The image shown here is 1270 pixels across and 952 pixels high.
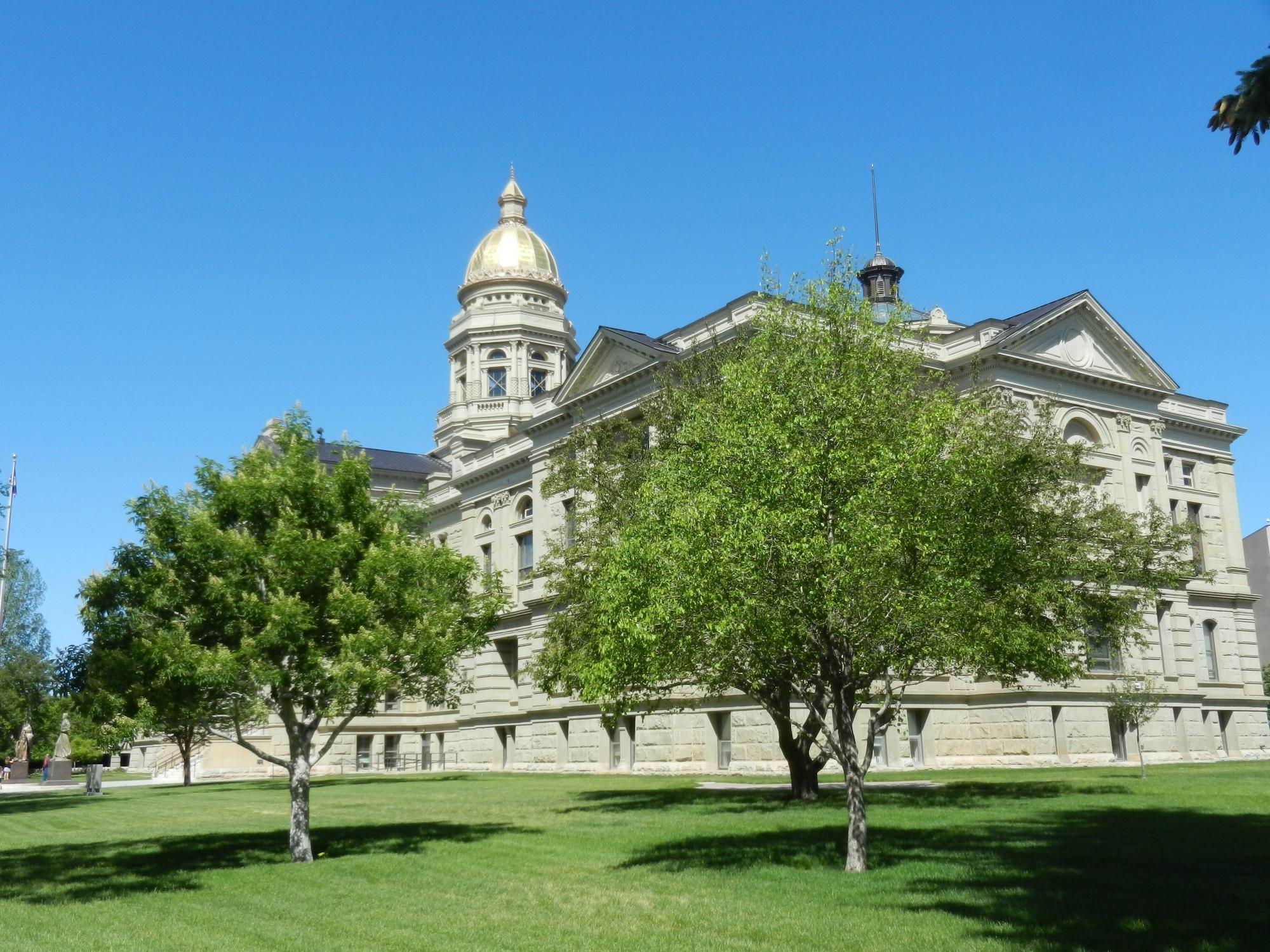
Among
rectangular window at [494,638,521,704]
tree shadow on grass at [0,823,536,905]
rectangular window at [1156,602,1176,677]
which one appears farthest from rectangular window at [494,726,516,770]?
tree shadow on grass at [0,823,536,905]

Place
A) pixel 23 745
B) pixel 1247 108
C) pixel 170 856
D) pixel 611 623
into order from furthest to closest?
pixel 23 745, pixel 170 856, pixel 611 623, pixel 1247 108

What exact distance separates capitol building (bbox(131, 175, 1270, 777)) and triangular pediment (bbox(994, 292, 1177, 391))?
8 cm

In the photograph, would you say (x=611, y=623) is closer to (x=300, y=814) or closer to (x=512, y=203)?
(x=300, y=814)

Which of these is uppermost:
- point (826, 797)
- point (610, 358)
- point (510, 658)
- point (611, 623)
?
point (610, 358)

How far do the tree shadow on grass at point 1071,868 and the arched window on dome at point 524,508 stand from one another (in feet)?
134

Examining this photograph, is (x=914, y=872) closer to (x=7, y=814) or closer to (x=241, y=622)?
(x=241, y=622)

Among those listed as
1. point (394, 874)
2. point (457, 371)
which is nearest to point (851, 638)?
point (394, 874)

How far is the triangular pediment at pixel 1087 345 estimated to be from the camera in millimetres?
46406

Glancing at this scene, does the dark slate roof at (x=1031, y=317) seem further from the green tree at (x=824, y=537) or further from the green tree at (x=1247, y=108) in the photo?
the green tree at (x=1247, y=108)

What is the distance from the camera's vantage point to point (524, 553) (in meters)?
63.1

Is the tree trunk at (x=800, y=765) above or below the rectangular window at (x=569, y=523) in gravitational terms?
below

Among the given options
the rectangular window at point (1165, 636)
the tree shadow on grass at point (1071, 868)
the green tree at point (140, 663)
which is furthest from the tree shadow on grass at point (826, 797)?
the rectangular window at point (1165, 636)

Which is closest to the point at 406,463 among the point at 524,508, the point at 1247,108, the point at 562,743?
the point at 524,508

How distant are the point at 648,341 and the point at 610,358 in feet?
9.78
